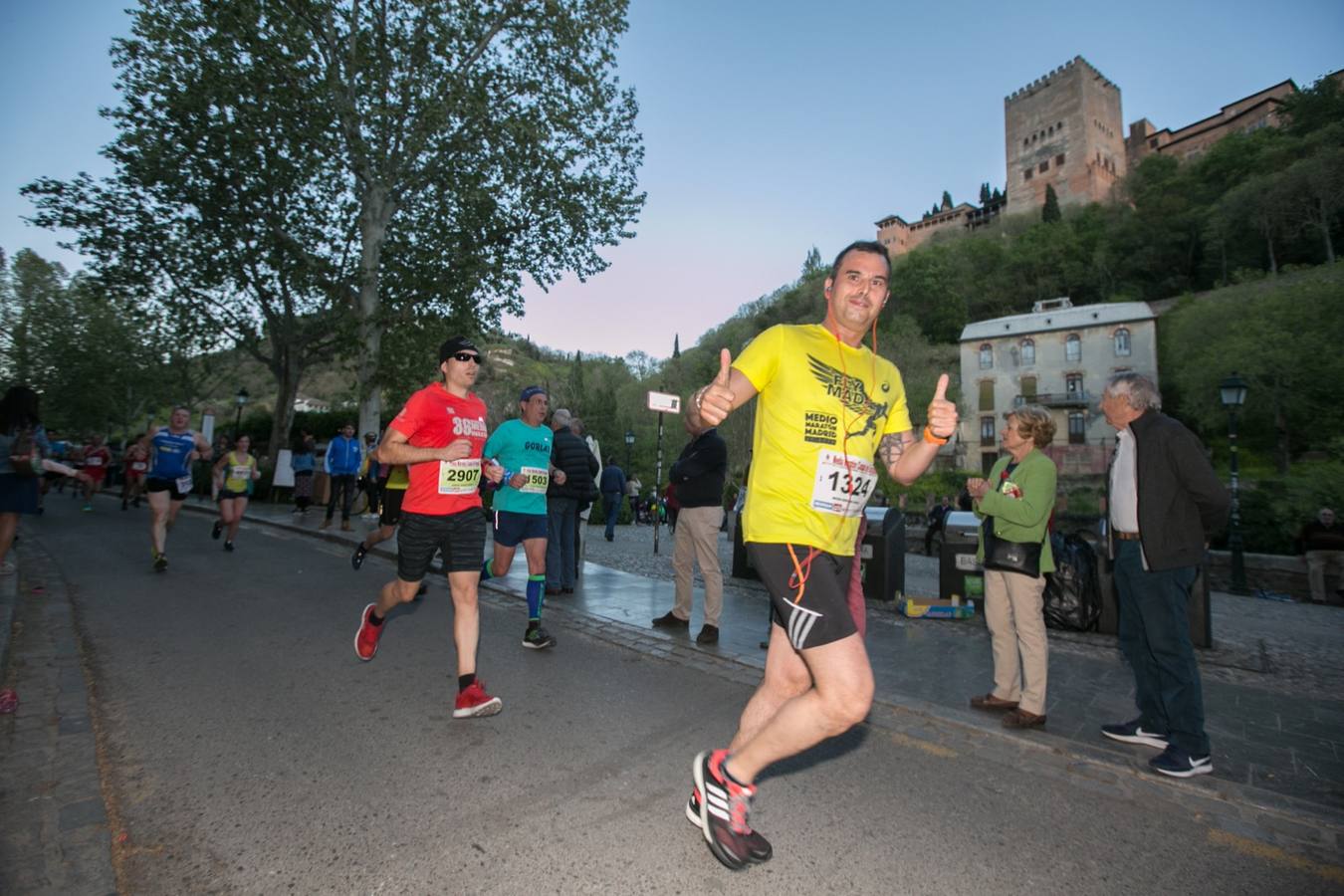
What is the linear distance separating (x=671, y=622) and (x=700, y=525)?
3.21 feet

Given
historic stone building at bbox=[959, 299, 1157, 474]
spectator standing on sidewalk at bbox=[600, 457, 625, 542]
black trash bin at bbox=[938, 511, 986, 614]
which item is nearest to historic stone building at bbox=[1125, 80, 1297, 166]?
historic stone building at bbox=[959, 299, 1157, 474]

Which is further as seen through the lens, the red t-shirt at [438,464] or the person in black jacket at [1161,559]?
the red t-shirt at [438,464]

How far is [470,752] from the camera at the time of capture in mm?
3264

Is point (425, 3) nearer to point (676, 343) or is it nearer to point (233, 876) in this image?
point (233, 876)

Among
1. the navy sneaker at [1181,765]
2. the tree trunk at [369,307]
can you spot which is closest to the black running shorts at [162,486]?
the tree trunk at [369,307]

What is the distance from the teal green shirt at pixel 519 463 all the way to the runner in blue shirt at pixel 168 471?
4.93 m

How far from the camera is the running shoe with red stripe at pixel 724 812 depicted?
7.58ft

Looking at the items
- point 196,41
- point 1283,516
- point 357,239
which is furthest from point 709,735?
point 1283,516

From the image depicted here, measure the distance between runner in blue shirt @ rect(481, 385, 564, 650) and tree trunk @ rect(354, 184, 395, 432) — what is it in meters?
13.8

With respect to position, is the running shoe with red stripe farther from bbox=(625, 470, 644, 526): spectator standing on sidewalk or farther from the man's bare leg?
bbox=(625, 470, 644, 526): spectator standing on sidewalk

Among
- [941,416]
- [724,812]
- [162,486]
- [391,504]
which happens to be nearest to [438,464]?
[724,812]

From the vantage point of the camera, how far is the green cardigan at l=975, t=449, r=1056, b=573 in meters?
4.05

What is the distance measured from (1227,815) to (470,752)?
3.48 metres

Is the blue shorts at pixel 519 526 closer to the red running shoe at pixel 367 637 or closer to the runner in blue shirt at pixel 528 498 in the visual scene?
the runner in blue shirt at pixel 528 498
